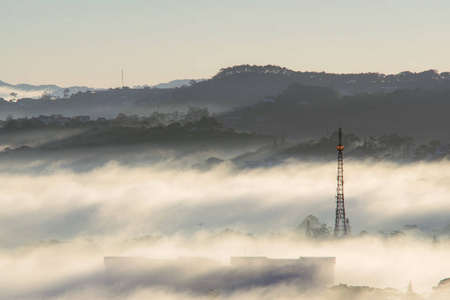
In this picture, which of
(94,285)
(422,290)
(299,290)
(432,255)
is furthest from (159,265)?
(432,255)

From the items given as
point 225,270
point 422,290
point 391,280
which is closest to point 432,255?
point 391,280

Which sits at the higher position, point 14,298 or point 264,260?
point 264,260

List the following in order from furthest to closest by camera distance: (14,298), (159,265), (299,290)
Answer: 1. (14,298)
2. (159,265)
3. (299,290)

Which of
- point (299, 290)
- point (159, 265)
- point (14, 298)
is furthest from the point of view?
point (14, 298)

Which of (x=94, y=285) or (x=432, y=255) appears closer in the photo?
(x=94, y=285)

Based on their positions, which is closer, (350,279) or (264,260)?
(264,260)

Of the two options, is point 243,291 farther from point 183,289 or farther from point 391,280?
point 391,280

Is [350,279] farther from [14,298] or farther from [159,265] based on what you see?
[14,298]
